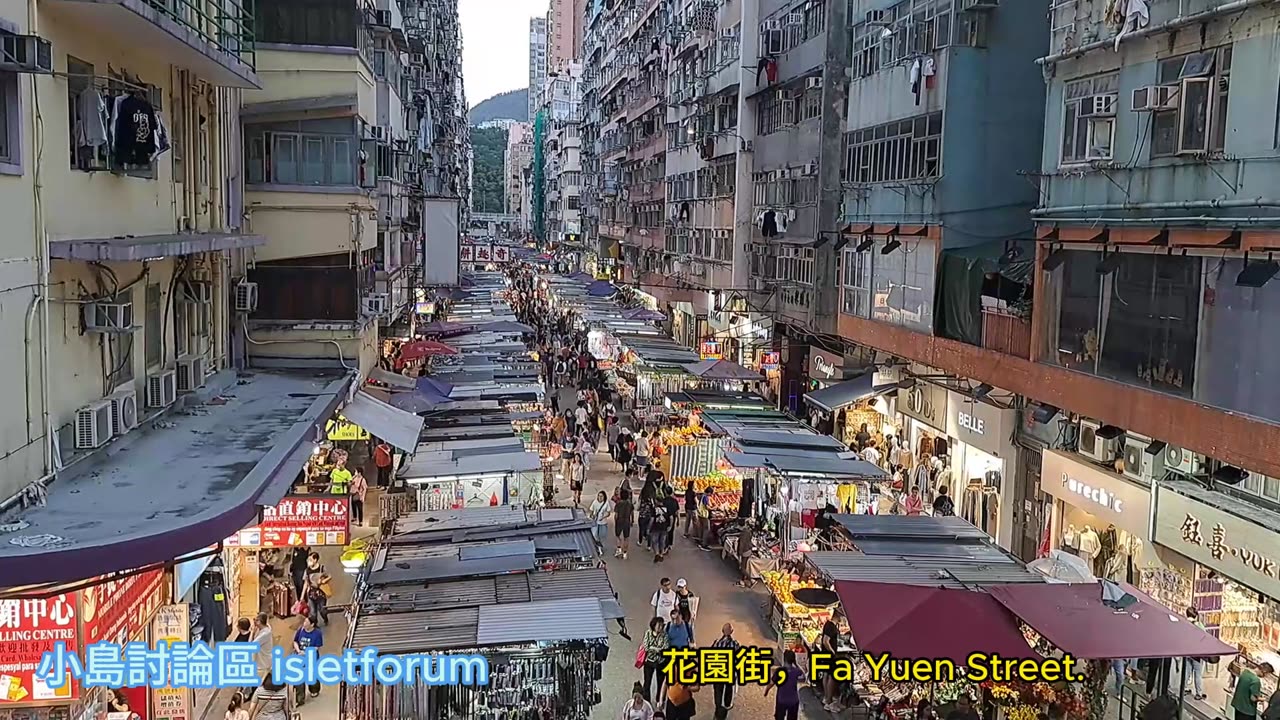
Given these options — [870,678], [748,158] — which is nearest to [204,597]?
[870,678]

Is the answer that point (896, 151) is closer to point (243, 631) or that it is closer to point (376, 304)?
point (376, 304)

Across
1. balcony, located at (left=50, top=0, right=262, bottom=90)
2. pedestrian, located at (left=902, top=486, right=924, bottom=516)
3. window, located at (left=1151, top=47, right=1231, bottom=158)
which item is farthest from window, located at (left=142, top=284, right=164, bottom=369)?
window, located at (left=1151, top=47, right=1231, bottom=158)

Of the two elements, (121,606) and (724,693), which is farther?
(724,693)

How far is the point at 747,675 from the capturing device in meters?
14.0

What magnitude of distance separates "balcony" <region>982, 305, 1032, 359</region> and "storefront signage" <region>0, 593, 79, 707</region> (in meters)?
13.2

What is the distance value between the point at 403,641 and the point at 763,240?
77.5ft

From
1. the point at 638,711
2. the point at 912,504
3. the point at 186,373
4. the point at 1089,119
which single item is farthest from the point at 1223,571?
the point at 186,373

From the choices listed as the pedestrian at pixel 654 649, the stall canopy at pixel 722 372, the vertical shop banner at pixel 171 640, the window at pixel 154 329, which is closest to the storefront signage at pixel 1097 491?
the pedestrian at pixel 654 649

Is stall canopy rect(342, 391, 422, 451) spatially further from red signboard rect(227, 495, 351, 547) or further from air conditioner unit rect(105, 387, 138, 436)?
air conditioner unit rect(105, 387, 138, 436)

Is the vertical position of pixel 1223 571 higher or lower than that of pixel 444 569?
lower

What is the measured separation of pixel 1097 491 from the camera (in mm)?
16609

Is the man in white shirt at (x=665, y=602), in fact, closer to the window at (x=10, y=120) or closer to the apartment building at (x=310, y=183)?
the apartment building at (x=310, y=183)

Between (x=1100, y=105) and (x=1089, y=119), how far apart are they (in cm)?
28

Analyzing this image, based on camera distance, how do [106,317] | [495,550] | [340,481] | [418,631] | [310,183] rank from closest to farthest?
1. [418,631]
2. [106,317]
3. [495,550]
4. [340,481]
5. [310,183]
